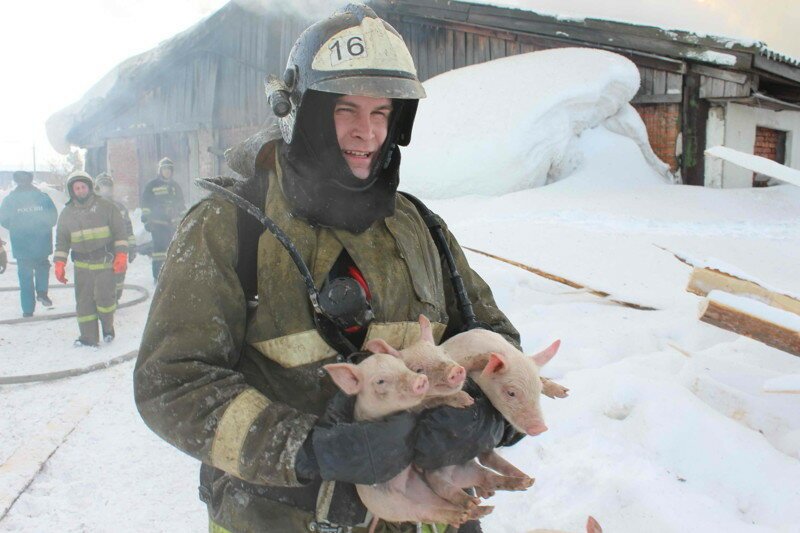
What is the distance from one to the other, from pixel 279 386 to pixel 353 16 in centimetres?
130

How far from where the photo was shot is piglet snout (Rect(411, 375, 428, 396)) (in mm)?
1528

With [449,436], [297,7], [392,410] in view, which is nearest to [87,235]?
[392,410]

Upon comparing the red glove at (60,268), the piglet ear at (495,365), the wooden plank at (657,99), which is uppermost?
the wooden plank at (657,99)

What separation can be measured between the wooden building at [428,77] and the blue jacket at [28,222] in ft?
24.3

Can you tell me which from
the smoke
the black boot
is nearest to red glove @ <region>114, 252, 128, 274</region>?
the black boot

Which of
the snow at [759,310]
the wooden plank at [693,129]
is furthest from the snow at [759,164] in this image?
the wooden plank at [693,129]

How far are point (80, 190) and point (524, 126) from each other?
7.20 metres

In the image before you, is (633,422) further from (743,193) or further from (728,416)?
(743,193)

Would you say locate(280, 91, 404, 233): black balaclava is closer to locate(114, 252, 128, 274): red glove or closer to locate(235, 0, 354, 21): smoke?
locate(114, 252, 128, 274): red glove

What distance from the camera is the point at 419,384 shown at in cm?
153

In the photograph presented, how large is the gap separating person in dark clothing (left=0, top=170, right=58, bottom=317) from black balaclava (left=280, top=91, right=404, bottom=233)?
8.79 metres

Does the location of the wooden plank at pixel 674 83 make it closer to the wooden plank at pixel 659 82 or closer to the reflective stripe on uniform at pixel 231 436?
the wooden plank at pixel 659 82

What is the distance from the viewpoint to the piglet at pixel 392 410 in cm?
158

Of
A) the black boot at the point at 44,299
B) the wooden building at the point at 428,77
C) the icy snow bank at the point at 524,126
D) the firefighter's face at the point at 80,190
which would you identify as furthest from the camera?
the wooden building at the point at 428,77
